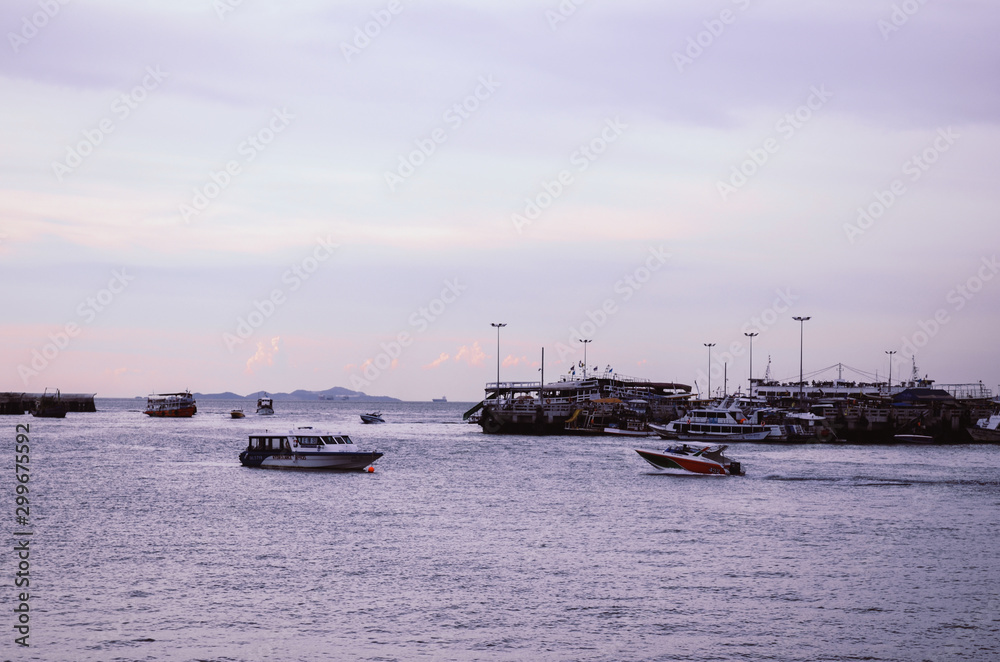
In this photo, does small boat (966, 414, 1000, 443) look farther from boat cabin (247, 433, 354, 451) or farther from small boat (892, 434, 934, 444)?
boat cabin (247, 433, 354, 451)

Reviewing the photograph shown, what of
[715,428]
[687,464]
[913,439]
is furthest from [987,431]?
[687,464]

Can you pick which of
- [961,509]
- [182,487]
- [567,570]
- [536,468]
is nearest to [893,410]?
[536,468]

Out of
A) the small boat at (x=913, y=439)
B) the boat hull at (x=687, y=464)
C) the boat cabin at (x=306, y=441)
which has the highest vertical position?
the boat cabin at (x=306, y=441)

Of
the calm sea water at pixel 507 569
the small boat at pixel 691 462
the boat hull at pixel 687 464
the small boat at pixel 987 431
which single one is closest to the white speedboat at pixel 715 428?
the small boat at pixel 987 431

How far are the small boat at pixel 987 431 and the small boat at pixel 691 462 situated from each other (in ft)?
249

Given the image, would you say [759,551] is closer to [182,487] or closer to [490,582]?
[490,582]

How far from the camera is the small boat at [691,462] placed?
8006 cm

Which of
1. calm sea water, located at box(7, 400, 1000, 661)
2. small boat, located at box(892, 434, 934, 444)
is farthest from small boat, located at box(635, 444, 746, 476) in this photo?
small boat, located at box(892, 434, 934, 444)

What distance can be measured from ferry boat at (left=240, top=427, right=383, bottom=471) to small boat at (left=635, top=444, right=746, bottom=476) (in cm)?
2286

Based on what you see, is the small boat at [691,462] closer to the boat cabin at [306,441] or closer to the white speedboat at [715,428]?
the boat cabin at [306,441]

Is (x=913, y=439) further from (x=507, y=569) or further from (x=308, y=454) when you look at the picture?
(x=507, y=569)

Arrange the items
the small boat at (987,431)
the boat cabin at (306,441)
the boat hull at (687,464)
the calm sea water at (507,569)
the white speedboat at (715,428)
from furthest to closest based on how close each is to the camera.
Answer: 1. the small boat at (987,431)
2. the white speedboat at (715,428)
3. the boat cabin at (306,441)
4. the boat hull at (687,464)
5. the calm sea water at (507,569)

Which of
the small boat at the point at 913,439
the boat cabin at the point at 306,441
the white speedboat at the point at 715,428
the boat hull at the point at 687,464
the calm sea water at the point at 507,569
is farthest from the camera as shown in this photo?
the small boat at the point at 913,439

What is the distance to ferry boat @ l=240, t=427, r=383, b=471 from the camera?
263 feet
